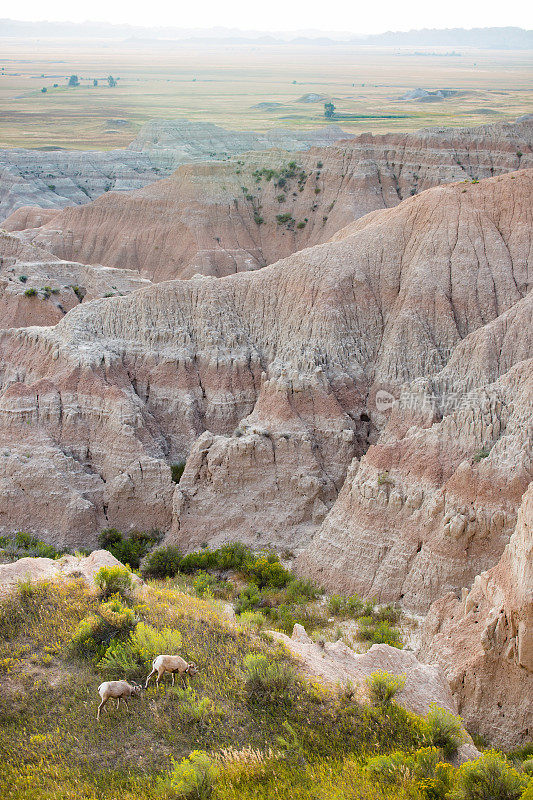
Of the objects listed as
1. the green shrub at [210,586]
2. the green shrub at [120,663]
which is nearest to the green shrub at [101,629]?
the green shrub at [120,663]

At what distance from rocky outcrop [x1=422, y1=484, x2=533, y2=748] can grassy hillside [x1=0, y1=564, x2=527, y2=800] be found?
408cm

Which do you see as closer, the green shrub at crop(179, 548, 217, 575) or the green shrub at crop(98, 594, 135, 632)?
the green shrub at crop(98, 594, 135, 632)

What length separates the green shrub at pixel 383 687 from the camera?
18.5m

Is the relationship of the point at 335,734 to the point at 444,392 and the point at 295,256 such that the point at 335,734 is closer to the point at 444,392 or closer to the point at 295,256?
the point at 444,392

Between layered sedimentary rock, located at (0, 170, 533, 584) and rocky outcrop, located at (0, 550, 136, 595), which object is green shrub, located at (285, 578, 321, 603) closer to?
layered sedimentary rock, located at (0, 170, 533, 584)

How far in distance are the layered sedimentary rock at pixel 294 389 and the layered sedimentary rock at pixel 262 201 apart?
1229 inches

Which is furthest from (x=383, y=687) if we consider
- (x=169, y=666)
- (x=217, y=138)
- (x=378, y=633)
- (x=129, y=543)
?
(x=217, y=138)

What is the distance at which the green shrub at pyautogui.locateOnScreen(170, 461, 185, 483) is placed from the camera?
39.2 metres

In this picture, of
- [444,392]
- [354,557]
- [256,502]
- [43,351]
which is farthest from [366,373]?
[43,351]

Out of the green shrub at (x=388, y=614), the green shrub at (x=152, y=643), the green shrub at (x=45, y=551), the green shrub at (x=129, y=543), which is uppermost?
the green shrub at (x=152, y=643)

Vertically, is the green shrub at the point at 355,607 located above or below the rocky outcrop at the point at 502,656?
below

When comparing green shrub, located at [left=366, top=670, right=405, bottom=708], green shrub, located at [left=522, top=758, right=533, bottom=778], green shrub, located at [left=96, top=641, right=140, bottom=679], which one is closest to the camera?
green shrub, located at [left=522, top=758, right=533, bottom=778]

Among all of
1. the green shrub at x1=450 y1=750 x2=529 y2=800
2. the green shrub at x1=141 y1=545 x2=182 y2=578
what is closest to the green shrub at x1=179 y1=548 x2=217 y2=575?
the green shrub at x1=141 y1=545 x2=182 y2=578

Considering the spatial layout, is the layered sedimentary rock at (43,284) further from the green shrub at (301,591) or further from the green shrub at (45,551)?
the green shrub at (301,591)
